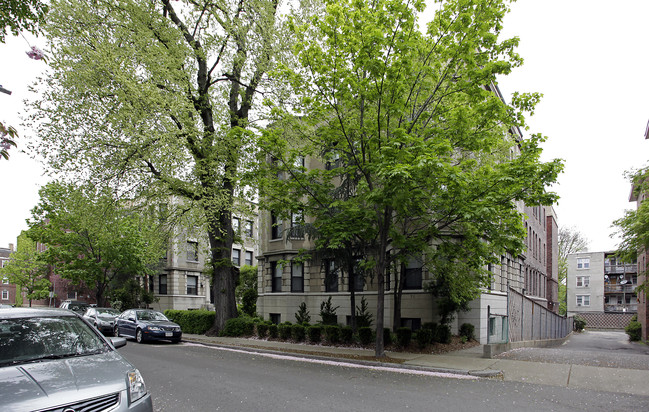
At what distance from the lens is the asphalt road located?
23.8ft

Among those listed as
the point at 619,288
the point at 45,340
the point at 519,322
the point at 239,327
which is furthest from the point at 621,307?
the point at 45,340

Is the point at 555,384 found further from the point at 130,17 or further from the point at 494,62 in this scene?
the point at 130,17

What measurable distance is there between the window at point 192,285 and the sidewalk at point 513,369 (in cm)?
2892

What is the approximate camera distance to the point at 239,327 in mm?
20484

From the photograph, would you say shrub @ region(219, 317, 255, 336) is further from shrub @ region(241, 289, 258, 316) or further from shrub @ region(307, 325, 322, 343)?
shrub @ region(241, 289, 258, 316)

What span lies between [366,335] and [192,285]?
29929 millimetres

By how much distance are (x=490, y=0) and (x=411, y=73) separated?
278 centimetres

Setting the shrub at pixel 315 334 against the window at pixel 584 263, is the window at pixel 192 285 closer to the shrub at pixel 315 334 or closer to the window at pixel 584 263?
the shrub at pixel 315 334

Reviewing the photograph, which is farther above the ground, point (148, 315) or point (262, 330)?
→ point (148, 315)

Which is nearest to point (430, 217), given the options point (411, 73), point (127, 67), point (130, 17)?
point (411, 73)

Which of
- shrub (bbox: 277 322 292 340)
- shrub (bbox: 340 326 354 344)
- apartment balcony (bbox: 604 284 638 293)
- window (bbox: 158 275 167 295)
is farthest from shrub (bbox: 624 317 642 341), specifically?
window (bbox: 158 275 167 295)

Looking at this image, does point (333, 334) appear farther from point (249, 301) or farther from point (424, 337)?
point (249, 301)

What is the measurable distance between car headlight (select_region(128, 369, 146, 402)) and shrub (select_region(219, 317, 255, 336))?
16.2 meters

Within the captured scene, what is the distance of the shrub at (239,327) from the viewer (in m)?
20.4
